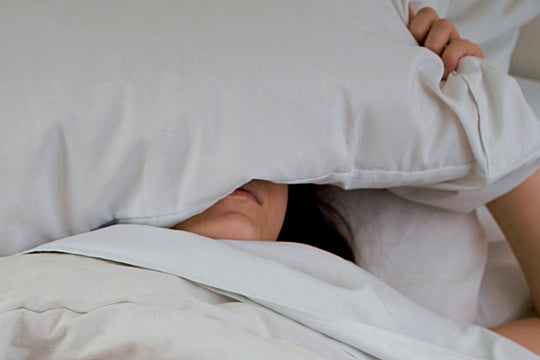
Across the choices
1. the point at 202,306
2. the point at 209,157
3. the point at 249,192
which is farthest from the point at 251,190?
the point at 202,306

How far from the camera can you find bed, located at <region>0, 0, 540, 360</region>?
342 millimetres

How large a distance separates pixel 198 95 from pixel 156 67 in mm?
42

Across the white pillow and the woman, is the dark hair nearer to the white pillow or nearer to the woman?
the woman

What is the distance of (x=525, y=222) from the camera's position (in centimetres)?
71

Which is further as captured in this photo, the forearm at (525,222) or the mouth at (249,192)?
the forearm at (525,222)

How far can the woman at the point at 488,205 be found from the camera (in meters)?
0.53

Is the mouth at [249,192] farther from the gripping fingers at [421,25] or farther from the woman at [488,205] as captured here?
the gripping fingers at [421,25]

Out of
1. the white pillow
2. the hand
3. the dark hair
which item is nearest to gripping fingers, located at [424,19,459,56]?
the hand

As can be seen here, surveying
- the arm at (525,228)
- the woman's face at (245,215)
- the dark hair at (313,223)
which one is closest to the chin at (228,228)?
the woman's face at (245,215)

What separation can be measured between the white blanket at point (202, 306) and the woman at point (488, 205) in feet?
0.22

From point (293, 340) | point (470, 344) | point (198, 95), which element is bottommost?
point (470, 344)

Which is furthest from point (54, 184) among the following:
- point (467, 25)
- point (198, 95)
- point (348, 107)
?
point (467, 25)

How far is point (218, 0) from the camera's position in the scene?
50 cm

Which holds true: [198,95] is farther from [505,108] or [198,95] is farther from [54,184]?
[505,108]
